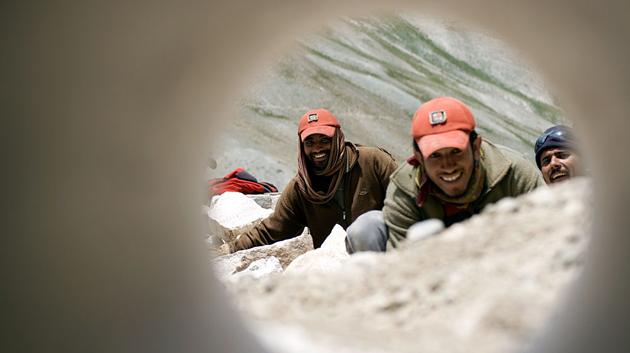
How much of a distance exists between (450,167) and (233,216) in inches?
157

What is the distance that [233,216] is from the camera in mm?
7527

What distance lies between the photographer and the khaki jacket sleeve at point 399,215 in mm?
4012

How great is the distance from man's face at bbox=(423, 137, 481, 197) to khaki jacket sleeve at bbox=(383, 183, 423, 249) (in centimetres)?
23

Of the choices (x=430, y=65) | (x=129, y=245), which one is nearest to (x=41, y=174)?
(x=129, y=245)

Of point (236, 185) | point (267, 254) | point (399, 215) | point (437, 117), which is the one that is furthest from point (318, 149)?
point (236, 185)

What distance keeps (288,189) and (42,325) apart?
12.2ft

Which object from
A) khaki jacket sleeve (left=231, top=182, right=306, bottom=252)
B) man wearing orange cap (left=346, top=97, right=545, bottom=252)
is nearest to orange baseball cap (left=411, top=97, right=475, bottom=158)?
man wearing orange cap (left=346, top=97, right=545, bottom=252)

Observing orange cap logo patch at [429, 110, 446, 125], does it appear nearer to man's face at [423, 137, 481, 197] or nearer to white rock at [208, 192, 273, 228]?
man's face at [423, 137, 481, 197]

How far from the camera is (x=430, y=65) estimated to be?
34.5 meters

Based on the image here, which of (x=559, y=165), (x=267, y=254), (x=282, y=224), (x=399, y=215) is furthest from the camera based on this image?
(x=282, y=224)

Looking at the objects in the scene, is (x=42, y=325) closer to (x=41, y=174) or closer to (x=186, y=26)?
(x=41, y=174)

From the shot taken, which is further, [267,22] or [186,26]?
[267,22]

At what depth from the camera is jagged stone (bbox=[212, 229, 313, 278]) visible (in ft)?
17.7

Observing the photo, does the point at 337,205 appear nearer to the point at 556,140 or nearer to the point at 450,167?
the point at 556,140
